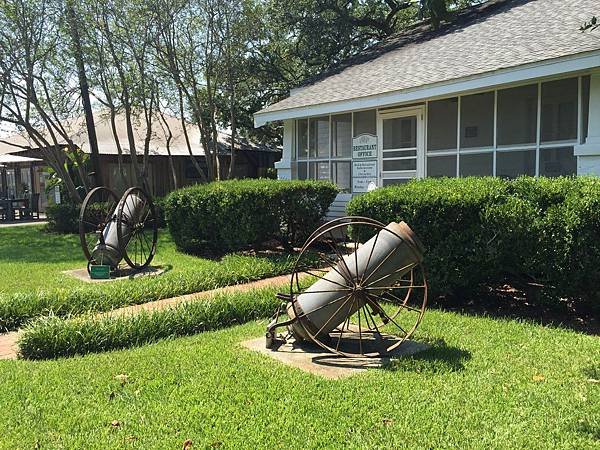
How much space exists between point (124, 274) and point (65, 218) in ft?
28.4

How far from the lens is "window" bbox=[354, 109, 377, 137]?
13125 millimetres

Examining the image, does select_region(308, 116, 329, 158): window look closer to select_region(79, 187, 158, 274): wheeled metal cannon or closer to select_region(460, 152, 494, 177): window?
select_region(460, 152, 494, 177): window

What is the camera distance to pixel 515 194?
6773 millimetres

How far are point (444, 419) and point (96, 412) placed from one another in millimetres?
2356

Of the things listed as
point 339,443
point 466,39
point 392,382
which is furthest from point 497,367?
point 466,39

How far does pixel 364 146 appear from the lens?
43.6 ft

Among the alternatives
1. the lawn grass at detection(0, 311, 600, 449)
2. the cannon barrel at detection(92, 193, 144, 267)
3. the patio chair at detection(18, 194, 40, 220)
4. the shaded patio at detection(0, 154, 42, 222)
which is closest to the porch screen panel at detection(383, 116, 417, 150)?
the cannon barrel at detection(92, 193, 144, 267)

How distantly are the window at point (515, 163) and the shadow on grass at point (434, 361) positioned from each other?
5849 millimetres

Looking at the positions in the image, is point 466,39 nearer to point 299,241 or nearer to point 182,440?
point 299,241

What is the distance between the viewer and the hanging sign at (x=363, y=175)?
1312cm

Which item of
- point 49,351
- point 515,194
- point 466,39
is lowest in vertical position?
point 49,351

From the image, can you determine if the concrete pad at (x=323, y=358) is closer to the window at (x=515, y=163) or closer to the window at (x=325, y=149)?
the window at (x=515, y=163)

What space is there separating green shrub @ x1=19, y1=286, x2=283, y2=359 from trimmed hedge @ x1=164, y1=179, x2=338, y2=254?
3632mm

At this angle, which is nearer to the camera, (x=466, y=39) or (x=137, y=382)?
(x=137, y=382)
